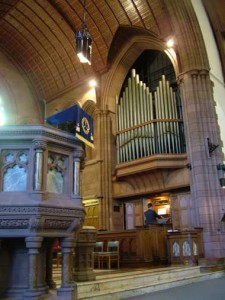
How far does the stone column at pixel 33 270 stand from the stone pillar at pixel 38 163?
517 mm

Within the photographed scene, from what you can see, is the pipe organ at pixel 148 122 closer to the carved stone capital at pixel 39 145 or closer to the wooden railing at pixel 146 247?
the wooden railing at pixel 146 247

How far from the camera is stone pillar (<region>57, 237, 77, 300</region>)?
10.7ft

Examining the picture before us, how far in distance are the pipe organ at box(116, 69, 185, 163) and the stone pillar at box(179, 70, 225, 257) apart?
2.22 feet

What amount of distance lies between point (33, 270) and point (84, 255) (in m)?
2.07

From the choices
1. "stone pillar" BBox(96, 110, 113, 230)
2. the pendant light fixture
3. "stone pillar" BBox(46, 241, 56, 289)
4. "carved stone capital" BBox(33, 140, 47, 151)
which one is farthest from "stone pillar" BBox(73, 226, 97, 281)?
"stone pillar" BBox(96, 110, 113, 230)

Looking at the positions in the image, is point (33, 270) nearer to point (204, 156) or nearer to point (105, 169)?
point (204, 156)

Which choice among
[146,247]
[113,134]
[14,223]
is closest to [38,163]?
[14,223]

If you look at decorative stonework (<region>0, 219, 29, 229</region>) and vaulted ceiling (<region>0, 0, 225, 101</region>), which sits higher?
vaulted ceiling (<region>0, 0, 225, 101</region>)

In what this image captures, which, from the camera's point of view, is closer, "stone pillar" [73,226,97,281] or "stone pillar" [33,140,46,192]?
"stone pillar" [33,140,46,192]

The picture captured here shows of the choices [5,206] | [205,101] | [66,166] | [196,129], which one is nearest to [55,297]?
[5,206]

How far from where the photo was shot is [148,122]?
10.7 metres

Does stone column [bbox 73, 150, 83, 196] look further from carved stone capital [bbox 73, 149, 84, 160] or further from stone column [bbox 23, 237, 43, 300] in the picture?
stone column [bbox 23, 237, 43, 300]

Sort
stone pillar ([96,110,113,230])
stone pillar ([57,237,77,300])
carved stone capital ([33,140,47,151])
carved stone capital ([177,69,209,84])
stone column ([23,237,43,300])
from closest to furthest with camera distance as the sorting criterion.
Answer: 1. stone column ([23,237,43,300])
2. stone pillar ([57,237,77,300])
3. carved stone capital ([33,140,47,151])
4. carved stone capital ([177,69,209,84])
5. stone pillar ([96,110,113,230])

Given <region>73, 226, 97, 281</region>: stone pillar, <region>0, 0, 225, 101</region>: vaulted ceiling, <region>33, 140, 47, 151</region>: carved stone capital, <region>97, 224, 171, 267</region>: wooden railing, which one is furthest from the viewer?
<region>0, 0, 225, 101</region>: vaulted ceiling
